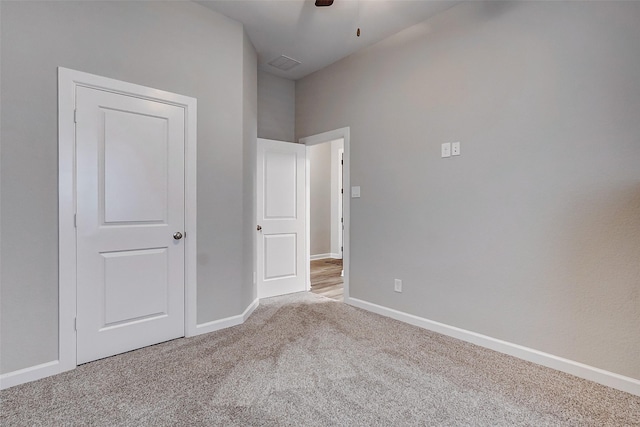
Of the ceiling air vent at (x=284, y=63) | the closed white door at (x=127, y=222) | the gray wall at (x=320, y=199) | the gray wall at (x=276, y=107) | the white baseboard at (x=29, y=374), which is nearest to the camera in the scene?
the white baseboard at (x=29, y=374)

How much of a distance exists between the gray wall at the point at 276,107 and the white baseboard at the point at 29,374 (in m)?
2.90

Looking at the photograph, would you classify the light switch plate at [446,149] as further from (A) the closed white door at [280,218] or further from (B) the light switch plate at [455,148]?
(A) the closed white door at [280,218]

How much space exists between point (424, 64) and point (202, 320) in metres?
3.04

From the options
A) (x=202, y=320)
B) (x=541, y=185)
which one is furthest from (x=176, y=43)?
(x=541, y=185)

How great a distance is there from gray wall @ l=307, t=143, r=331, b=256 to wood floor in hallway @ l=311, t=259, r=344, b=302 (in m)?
0.43

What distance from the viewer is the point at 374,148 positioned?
329 cm

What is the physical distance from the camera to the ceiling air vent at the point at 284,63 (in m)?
3.59

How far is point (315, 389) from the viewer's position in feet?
6.13

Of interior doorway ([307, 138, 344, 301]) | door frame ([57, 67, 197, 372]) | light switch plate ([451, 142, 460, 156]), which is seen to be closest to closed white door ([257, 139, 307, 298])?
door frame ([57, 67, 197, 372])

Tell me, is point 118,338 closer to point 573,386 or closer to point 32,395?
point 32,395

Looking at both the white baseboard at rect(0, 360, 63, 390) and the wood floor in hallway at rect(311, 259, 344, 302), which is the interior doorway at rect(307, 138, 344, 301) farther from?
the white baseboard at rect(0, 360, 63, 390)

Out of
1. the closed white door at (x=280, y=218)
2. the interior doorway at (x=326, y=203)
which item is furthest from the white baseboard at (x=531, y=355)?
the interior doorway at (x=326, y=203)

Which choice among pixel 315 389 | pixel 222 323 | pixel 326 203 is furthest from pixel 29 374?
pixel 326 203

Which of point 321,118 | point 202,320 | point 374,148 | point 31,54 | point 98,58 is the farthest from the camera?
point 321,118
